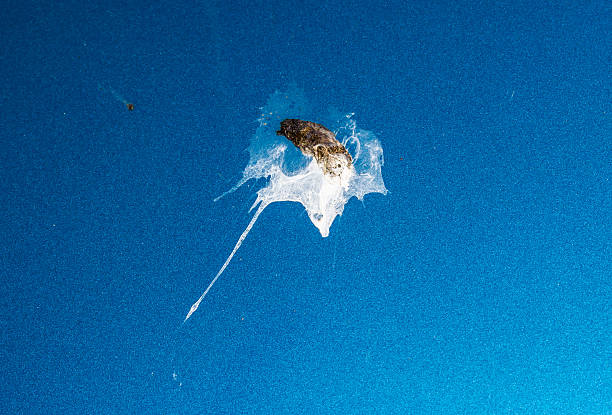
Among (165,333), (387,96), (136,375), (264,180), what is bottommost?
(136,375)

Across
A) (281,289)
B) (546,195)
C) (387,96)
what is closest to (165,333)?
(281,289)

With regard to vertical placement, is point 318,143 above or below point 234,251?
above

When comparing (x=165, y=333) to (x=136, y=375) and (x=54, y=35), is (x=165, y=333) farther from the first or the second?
(x=54, y=35)

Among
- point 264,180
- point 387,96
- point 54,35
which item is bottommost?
point 264,180

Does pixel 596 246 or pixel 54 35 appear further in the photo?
pixel 596 246

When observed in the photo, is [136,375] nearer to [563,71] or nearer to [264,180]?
[264,180]

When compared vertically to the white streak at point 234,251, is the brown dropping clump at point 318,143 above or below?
above

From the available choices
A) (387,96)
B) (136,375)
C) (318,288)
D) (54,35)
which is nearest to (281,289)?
(318,288)

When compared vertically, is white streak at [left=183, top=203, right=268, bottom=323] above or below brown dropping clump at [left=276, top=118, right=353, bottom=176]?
below

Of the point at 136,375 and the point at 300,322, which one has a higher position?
the point at 300,322
